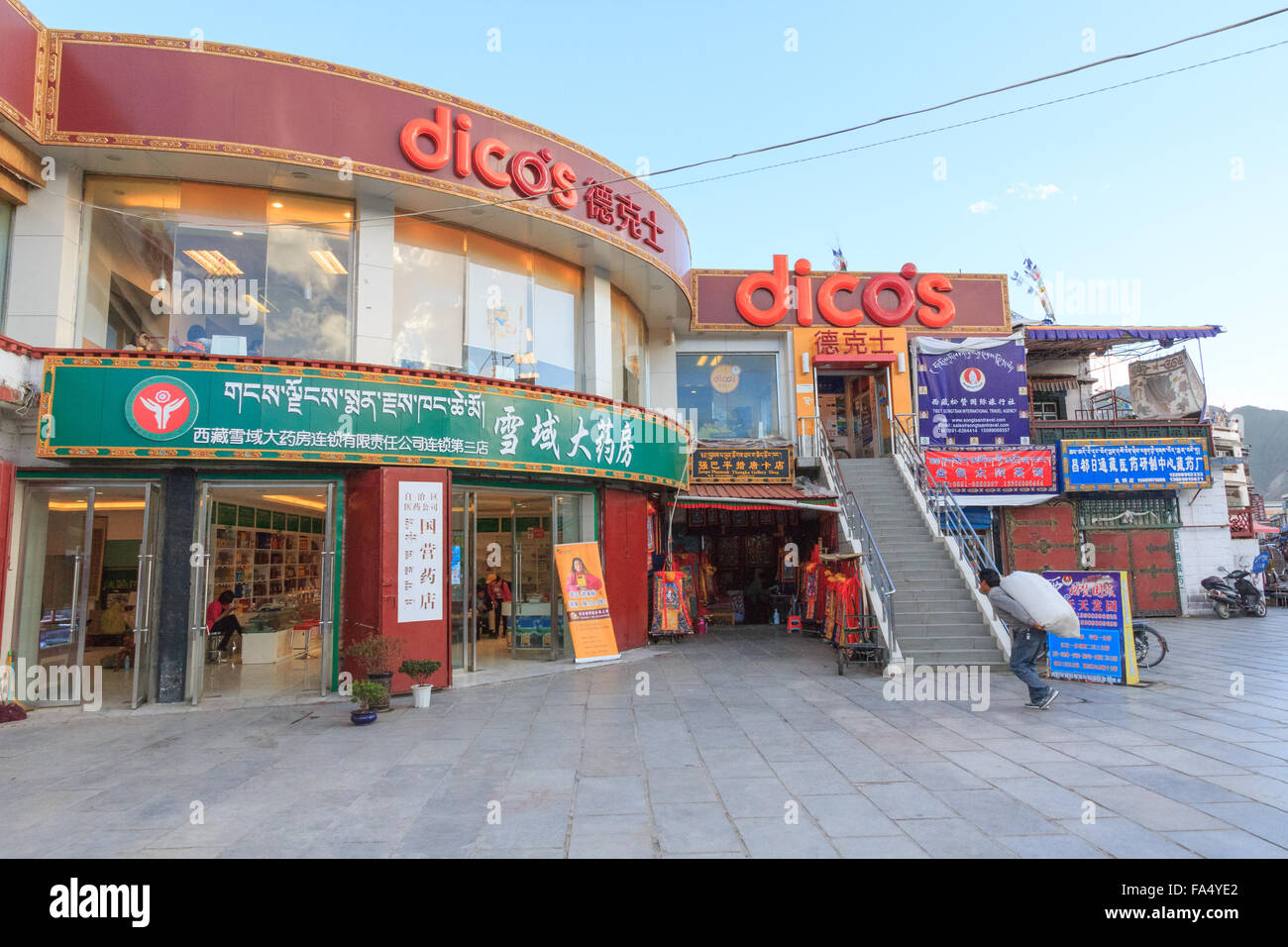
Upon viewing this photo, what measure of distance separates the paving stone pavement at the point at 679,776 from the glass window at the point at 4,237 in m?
5.82

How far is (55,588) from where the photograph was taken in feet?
32.0

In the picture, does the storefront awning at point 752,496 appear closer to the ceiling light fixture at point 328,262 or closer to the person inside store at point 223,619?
the ceiling light fixture at point 328,262

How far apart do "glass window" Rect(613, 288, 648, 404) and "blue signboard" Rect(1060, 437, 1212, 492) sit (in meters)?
10.9

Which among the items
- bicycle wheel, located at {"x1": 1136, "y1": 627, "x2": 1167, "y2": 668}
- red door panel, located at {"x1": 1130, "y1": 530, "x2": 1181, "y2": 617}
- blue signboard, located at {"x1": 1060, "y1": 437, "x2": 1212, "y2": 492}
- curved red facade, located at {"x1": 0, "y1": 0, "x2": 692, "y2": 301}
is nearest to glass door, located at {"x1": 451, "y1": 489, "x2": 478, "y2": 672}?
curved red facade, located at {"x1": 0, "y1": 0, "x2": 692, "y2": 301}

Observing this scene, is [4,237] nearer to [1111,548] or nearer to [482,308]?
[482,308]

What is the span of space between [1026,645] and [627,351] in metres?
9.55

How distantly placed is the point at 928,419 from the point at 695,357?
610 centimetres

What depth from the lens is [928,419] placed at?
18.7 m

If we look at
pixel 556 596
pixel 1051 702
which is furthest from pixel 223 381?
pixel 1051 702

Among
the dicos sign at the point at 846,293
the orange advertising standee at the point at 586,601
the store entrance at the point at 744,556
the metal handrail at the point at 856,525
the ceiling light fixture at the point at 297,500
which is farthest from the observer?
the dicos sign at the point at 846,293

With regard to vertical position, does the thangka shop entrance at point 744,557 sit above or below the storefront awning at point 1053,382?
below

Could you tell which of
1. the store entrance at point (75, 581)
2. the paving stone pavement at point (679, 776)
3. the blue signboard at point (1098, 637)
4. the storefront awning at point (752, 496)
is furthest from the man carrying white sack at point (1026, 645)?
the store entrance at point (75, 581)

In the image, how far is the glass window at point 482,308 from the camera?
457 inches

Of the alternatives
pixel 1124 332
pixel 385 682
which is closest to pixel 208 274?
pixel 385 682
